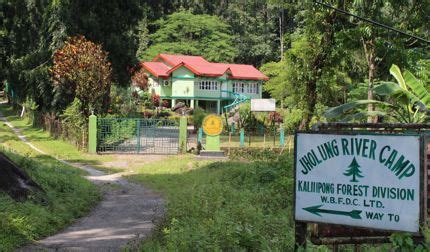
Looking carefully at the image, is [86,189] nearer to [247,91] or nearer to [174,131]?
[174,131]

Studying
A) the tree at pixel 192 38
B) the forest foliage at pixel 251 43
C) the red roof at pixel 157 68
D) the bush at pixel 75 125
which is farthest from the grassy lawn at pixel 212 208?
the tree at pixel 192 38

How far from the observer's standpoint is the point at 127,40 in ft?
107

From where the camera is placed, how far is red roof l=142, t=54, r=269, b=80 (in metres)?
56.2

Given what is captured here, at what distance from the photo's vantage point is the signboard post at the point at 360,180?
4418mm

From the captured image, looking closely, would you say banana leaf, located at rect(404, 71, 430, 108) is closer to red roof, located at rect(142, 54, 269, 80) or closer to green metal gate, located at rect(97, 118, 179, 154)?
green metal gate, located at rect(97, 118, 179, 154)

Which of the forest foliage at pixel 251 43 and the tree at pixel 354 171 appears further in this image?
the forest foliage at pixel 251 43

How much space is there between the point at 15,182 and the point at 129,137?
14.7 m

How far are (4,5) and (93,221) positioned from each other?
31722mm

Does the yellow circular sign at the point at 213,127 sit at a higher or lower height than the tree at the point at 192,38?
lower

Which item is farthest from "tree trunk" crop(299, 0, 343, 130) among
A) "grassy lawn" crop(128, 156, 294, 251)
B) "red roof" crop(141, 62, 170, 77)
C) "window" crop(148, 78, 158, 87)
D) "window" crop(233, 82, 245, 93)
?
"window" crop(233, 82, 245, 93)

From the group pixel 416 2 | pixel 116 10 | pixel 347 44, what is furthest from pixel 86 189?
pixel 116 10

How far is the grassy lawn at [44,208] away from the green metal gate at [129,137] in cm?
918

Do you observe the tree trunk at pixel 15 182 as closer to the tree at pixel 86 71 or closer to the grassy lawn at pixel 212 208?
the grassy lawn at pixel 212 208

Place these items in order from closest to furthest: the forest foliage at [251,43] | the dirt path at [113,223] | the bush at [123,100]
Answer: the dirt path at [113,223] < the forest foliage at [251,43] < the bush at [123,100]
